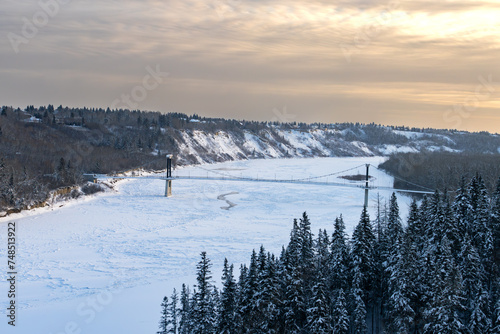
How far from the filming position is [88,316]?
640 inches

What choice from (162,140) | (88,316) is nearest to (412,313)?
(88,316)

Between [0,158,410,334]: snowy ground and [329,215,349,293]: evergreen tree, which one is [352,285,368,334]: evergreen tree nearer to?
[329,215,349,293]: evergreen tree

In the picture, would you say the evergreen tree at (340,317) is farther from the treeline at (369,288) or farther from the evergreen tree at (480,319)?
the evergreen tree at (480,319)

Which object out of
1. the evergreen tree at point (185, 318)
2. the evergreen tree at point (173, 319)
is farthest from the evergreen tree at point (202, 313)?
the evergreen tree at point (173, 319)

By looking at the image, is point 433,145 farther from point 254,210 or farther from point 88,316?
point 88,316

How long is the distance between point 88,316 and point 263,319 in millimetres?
7467

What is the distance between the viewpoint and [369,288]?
15.2 metres

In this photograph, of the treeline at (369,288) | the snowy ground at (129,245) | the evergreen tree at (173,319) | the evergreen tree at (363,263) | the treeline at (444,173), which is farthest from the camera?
the treeline at (444,173)

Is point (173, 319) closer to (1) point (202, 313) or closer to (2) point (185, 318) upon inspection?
(2) point (185, 318)

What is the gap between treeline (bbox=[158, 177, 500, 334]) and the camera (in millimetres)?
12484

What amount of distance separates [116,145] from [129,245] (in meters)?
56.3

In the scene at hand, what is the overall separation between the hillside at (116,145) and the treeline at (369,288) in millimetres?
28998

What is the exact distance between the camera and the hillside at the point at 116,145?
1780 inches

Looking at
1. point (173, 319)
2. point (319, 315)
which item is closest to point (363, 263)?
point (319, 315)
